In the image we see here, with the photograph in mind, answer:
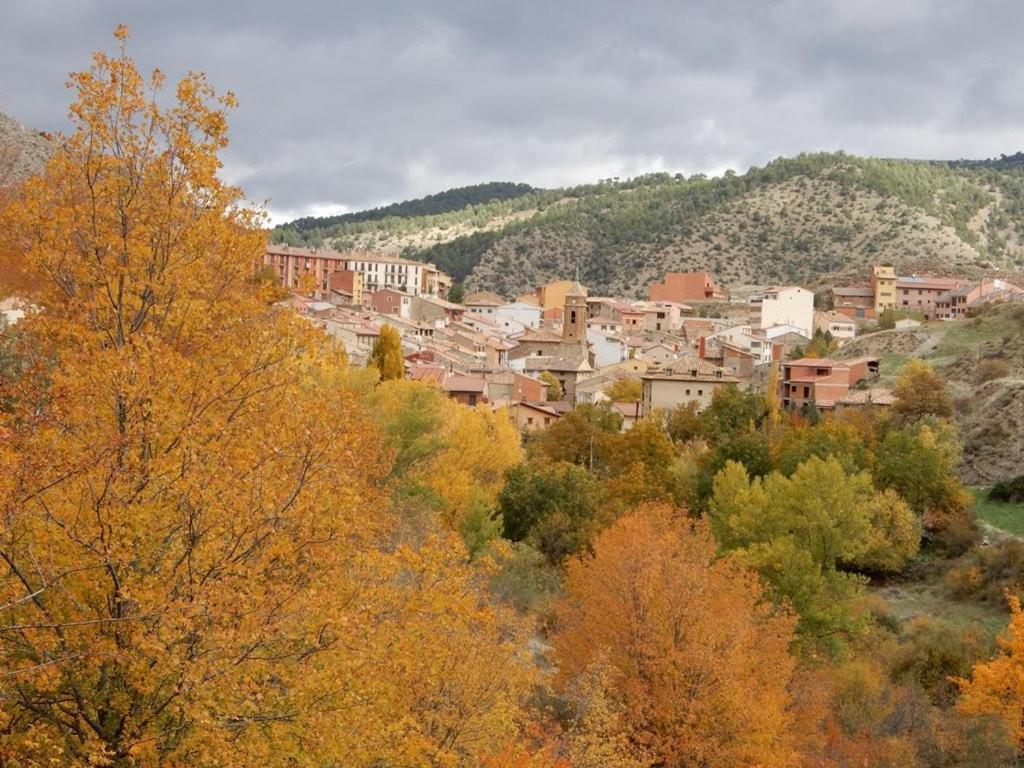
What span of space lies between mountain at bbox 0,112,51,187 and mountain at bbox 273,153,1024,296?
99.0 m

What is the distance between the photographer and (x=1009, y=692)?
24.9 m

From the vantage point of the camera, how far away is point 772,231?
15888 cm

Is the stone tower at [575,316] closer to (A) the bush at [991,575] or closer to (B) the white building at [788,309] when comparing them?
(B) the white building at [788,309]

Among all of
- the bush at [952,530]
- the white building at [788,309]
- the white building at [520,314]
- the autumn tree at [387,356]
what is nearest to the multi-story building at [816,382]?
the bush at [952,530]

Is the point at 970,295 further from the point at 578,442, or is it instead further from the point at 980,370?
the point at 578,442

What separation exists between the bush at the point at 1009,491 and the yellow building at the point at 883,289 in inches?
2531

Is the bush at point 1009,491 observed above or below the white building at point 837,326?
below

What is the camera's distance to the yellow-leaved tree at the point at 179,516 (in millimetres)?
8438

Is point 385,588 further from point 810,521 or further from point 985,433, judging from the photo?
point 985,433

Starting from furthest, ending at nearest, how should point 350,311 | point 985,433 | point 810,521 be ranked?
point 350,311, point 985,433, point 810,521

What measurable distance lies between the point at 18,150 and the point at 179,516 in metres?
58.1

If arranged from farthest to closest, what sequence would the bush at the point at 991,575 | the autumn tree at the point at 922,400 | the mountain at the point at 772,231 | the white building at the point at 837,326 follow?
the mountain at the point at 772,231, the white building at the point at 837,326, the autumn tree at the point at 922,400, the bush at the point at 991,575

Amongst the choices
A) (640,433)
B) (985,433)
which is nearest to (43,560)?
(640,433)

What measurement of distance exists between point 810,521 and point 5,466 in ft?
100
